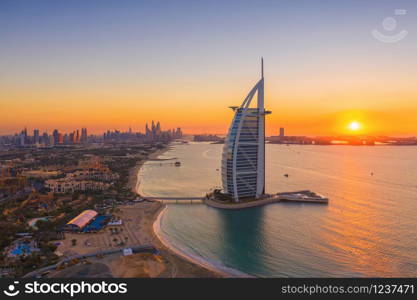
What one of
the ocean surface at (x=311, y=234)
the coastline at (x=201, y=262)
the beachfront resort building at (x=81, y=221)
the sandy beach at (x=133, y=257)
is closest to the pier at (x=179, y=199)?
the ocean surface at (x=311, y=234)

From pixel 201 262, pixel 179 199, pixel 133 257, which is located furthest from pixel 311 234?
pixel 179 199

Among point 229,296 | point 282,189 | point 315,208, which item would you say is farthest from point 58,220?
point 282,189

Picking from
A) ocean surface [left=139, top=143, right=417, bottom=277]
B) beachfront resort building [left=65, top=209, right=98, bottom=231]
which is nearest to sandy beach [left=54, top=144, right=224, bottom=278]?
beachfront resort building [left=65, top=209, right=98, bottom=231]

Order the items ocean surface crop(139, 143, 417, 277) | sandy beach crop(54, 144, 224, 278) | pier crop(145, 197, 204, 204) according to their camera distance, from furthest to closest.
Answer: pier crop(145, 197, 204, 204), ocean surface crop(139, 143, 417, 277), sandy beach crop(54, 144, 224, 278)

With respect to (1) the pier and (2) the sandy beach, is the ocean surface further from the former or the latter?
(1) the pier

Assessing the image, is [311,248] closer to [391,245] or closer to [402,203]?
[391,245]

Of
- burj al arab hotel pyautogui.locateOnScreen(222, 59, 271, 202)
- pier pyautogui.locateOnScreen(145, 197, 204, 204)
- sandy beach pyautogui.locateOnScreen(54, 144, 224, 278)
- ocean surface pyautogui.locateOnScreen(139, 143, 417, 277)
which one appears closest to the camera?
sandy beach pyautogui.locateOnScreen(54, 144, 224, 278)

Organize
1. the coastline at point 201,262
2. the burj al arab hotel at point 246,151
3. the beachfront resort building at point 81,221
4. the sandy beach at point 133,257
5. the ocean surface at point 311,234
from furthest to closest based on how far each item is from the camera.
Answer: the burj al arab hotel at point 246,151 → the beachfront resort building at point 81,221 → the ocean surface at point 311,234 → the coastline at point 201,262 → the sandy beach at point 133,257

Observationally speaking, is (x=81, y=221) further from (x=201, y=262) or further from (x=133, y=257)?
(x=201, y=262)

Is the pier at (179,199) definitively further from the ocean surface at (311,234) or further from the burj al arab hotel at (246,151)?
the burj al arab hotel at (246,151)
